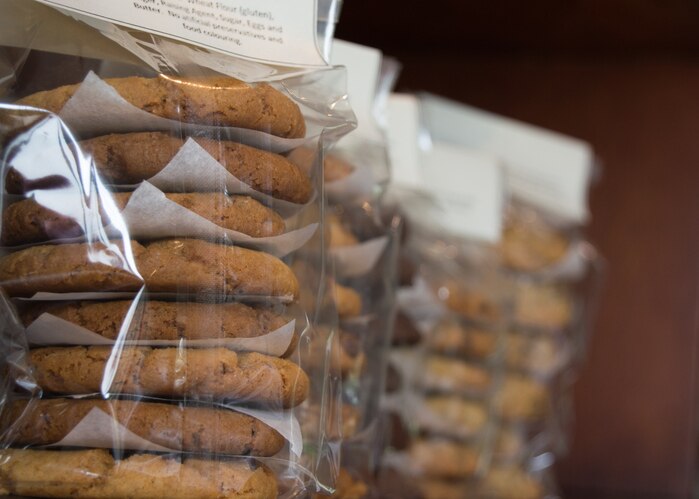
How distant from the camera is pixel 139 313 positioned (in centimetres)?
55

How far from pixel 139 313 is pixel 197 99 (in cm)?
14

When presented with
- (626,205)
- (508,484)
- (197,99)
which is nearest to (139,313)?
(197,99)

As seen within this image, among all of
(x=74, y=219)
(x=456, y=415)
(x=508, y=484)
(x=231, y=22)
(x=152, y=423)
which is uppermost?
(x=231, y=22)

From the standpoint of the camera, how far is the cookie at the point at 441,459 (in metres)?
1.09

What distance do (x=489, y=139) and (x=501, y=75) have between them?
0.22 metres

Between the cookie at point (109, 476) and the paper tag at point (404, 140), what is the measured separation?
0.50 metres

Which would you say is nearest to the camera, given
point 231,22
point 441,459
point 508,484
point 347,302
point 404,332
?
point 231,22

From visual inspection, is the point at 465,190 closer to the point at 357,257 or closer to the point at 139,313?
the point at 357,257

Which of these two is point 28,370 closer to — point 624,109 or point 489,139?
point 489,139

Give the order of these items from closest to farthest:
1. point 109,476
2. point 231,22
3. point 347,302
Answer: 1. point 109,476
2. point 231,22
3. point 347,302

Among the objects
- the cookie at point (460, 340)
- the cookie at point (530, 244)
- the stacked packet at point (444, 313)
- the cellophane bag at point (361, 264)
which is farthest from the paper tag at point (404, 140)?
the cookie at point (530, 244)

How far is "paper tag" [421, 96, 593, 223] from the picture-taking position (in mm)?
1276

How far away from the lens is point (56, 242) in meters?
0.56

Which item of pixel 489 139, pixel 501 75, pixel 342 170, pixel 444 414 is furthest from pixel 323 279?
pixel 501 75
